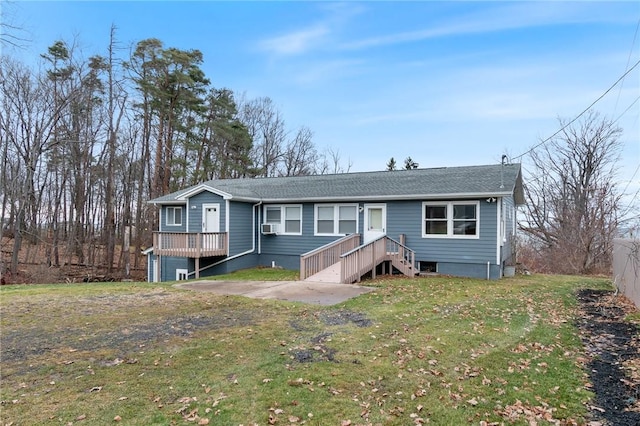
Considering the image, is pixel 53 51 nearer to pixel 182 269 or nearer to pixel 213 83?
pixel 213 83

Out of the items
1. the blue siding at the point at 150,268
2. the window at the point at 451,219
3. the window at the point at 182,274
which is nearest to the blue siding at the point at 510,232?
the window at the point at 451,219

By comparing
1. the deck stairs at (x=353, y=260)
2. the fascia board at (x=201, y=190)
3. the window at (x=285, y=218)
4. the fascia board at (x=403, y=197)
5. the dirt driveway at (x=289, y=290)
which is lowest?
the dirt driveway at (x=289, y=290)

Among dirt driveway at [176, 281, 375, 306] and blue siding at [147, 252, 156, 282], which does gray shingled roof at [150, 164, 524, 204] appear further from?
dirt driveway at [176, 281, 375, 306]

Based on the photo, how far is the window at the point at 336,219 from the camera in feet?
49.2

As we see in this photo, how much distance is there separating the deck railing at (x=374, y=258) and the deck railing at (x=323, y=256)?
4.09 ft

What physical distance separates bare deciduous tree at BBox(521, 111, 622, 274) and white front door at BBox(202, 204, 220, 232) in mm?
18302

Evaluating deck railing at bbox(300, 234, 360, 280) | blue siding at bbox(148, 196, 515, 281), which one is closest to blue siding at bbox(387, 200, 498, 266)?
blue siding at bbox(148, 196, 515, 281)

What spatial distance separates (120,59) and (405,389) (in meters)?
25.8

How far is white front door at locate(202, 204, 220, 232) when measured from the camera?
15.7m

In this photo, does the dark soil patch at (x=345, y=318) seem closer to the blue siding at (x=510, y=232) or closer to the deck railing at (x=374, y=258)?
A: the deck railing at (x=374, y=258)

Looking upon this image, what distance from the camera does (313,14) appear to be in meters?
13.4

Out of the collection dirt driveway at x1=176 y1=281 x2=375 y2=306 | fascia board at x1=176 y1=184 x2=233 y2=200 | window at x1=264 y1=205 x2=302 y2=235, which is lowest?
dirt driveway at x1=176 y1=281 x2=375 y2=306

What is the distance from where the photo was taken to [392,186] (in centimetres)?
1501

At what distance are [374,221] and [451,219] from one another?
2981mm
